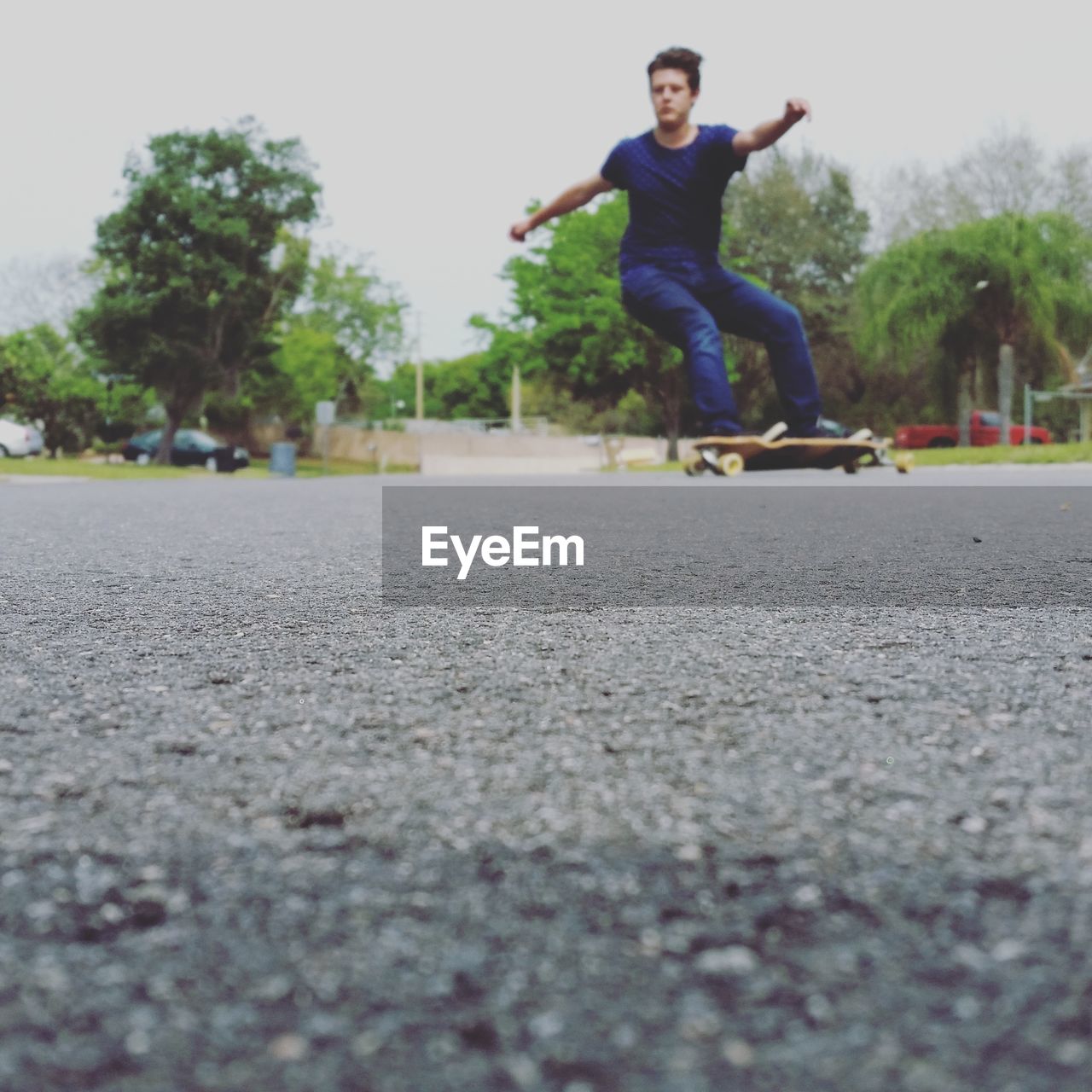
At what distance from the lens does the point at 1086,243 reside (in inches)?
1072

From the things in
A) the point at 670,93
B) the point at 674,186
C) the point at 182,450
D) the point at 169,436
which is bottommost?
the point at 182,450

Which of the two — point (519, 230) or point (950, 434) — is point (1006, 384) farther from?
point (519, 230)

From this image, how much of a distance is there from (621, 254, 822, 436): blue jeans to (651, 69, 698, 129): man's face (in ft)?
2.46

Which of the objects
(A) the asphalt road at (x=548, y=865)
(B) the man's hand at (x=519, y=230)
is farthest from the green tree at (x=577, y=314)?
(A) the asphalt road at (x=548, y=865)

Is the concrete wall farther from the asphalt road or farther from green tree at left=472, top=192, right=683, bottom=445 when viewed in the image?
the asphalt road

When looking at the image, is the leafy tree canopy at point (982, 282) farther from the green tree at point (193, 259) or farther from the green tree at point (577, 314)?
the green tree at point (193, 259)

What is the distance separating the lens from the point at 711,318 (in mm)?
6246

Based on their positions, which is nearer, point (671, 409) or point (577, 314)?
point (577, 314)

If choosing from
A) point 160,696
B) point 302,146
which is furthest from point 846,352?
point 160,696

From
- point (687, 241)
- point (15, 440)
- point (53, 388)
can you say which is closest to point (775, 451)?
point (687, 241)

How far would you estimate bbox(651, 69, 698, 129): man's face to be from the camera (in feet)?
19.7

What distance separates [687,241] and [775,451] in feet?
7.26

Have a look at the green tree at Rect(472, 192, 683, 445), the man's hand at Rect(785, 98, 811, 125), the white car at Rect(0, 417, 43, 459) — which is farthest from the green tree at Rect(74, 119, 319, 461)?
the man's hand at Rect(785, 98, 811, 125)

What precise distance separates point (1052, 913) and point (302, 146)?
3673cm
